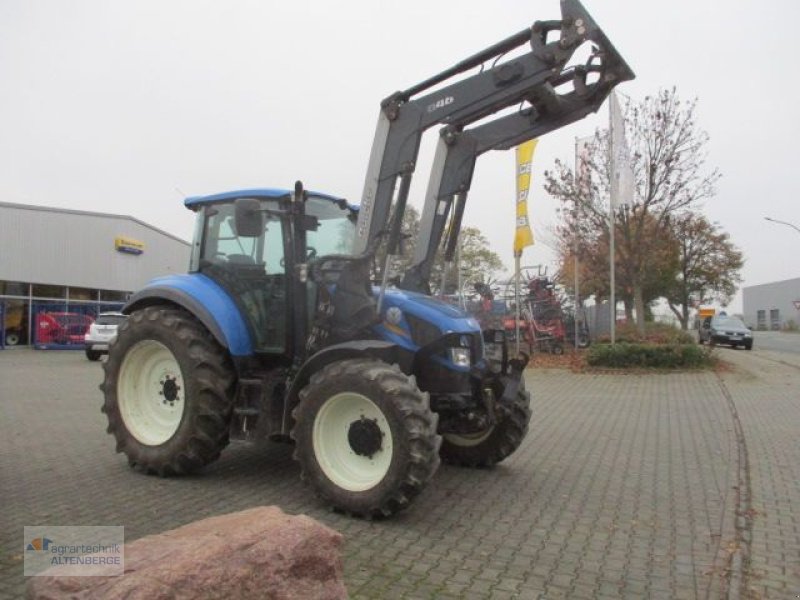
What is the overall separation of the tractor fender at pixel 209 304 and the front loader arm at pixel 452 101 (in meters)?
1.24

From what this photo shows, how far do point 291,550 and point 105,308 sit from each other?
108ft

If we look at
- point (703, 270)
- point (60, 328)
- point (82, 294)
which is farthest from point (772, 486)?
point (703, 270)

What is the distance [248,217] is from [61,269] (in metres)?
29.4

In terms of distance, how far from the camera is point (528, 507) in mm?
5234

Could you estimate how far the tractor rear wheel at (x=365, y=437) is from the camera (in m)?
4.57

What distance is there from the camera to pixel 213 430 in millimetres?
5652

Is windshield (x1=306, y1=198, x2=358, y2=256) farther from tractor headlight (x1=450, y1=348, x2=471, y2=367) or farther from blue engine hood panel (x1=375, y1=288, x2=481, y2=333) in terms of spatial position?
tractor headlight (x1=450, y1=348, x2=471, y2=367)

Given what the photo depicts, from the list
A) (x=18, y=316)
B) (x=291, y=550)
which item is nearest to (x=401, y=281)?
(x=291, y=550)

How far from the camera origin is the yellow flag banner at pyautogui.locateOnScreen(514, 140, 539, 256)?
1830 cm

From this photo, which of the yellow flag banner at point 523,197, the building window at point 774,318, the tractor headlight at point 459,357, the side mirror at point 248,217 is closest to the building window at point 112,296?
the yellow flag banner at point 523,197

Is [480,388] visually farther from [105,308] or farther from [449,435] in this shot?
[105,308]

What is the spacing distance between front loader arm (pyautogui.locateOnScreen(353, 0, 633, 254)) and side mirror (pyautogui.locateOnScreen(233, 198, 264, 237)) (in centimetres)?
83

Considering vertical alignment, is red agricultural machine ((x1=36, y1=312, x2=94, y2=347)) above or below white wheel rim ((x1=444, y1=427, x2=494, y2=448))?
above

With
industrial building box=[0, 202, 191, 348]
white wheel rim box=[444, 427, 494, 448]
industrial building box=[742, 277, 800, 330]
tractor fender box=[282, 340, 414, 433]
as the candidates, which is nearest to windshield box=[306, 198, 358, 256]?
tractor fender box=[282, 340, 414, 433]
